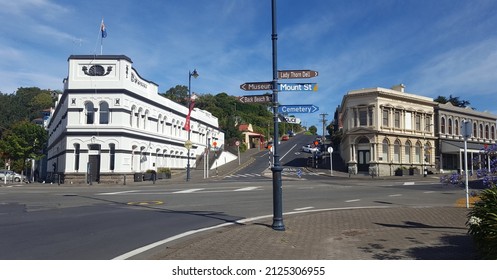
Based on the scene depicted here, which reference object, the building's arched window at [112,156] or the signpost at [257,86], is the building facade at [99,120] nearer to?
the building's arched window at [112,156]

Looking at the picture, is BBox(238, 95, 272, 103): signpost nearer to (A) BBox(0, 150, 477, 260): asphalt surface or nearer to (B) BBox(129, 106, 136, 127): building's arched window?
(A) BBox(0, 150, 477, 260): asphalt surface

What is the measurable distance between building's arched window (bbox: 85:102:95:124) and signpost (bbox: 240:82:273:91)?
94.7ft

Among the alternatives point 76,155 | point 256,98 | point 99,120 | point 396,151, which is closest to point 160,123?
point 99,120

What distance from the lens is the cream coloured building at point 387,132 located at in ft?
143

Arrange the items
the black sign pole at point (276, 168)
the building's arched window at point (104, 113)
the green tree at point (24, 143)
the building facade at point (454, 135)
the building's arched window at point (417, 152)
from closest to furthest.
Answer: the black sign pole at point (276, 168) → the building's arched window at point (104, 113) → the green tree at point (24, 143) → the building's arched window at point (417, 152) → the building facade at point (454, 135)

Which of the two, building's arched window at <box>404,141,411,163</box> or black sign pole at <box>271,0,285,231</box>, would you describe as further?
building's arched window at <box>404,141,411,163</box>

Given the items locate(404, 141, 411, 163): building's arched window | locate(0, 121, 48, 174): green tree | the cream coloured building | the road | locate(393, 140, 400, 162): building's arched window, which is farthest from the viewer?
locate(0, 121, 48, 174): green tree

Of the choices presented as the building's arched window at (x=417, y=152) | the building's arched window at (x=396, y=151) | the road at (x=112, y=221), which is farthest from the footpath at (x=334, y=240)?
the building's arched window at (x=417, y=152)

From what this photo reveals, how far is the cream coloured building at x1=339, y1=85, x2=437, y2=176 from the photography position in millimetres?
43594

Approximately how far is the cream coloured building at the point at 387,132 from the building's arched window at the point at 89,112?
2662 cm

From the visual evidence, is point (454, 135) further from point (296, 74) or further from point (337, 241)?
point (337, 241)

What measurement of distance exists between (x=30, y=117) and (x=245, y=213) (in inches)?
3686

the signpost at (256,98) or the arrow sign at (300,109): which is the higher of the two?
the signpost at (256,98)

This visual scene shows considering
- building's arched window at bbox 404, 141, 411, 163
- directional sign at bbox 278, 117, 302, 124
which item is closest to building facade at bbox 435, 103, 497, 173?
building's arched window at bbox 404, 141, 411, 163
